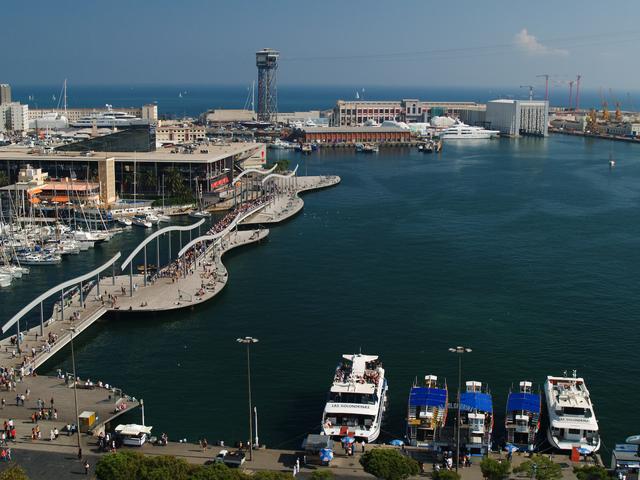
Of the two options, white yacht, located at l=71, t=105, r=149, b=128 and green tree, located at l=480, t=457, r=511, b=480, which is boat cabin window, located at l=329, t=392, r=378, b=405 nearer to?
green tree, located at l=480, t=457, r=511, b=480

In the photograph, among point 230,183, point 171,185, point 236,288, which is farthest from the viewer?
point 230,183

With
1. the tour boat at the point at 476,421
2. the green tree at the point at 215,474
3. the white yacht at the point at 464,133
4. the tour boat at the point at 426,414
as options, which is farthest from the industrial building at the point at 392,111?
the green tree at the point at 215,474

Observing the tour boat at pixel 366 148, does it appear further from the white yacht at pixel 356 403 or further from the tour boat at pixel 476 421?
the tour boat at pixel 476 421

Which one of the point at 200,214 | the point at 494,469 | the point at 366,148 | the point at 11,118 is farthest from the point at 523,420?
the point at 11,118

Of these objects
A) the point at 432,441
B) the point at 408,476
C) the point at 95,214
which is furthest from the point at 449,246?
the point at 408,476

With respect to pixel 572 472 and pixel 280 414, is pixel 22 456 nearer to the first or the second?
pixel 280 414

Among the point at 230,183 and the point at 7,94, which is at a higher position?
the point at 7,94

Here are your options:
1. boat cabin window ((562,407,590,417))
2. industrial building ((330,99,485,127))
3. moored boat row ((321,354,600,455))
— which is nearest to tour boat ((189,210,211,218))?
moored boat row ((321,354,600,455))

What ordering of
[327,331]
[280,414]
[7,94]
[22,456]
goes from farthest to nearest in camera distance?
[7,94] → [327,331] → [280,414] → [22,456]
